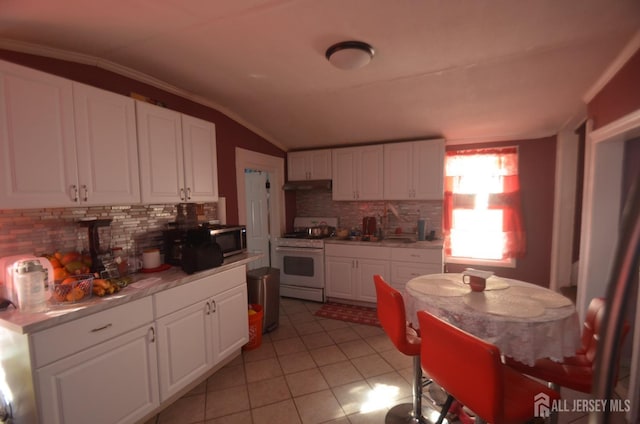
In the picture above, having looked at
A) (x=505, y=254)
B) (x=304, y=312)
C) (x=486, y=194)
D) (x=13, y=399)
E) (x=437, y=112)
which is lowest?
(x=304, y=312)

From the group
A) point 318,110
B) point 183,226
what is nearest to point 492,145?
point 318,110

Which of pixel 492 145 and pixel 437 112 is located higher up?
pixel 437 112

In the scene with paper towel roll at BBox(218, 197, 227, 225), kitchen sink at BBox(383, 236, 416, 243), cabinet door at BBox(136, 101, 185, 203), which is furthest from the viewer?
kitchen sink at BBox(383, 236, 416, 243)

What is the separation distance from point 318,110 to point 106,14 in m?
2.06

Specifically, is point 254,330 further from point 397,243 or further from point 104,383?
point 397,243

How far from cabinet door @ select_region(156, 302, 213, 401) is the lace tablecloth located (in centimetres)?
158

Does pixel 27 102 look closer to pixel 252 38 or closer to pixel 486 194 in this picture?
pixel 252 38

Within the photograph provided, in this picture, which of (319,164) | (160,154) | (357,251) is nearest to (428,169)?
(357,251)

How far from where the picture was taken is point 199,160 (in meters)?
2.65

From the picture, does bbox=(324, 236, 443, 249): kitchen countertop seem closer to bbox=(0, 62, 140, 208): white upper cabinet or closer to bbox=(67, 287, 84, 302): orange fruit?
bbox=(0, 62, 140, 208): white upper cabinet

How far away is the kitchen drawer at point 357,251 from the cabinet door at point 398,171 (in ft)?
2.44

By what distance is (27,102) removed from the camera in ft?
5.13

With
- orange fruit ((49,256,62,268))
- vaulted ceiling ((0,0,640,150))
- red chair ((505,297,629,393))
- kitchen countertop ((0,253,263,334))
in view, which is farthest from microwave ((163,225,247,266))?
red chair ((505,297,629,393))

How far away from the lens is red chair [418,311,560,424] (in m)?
1.19
